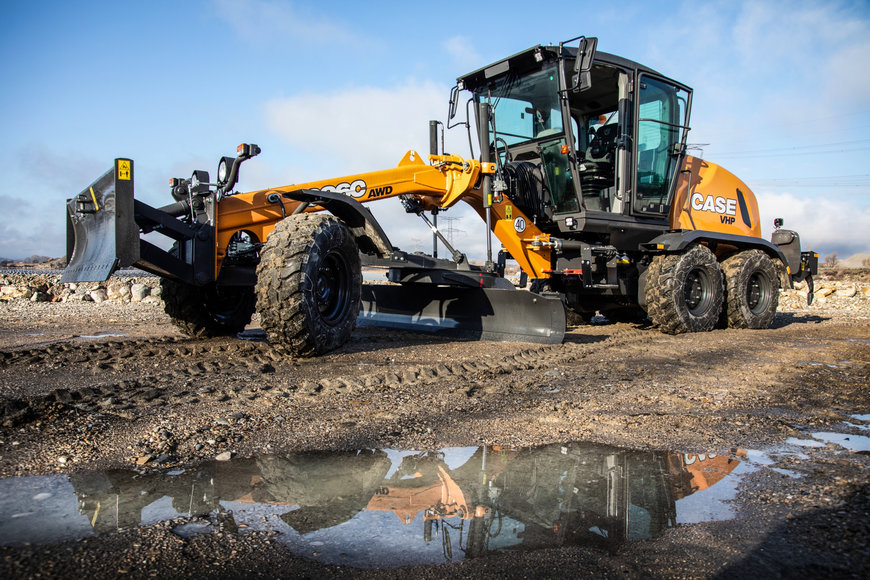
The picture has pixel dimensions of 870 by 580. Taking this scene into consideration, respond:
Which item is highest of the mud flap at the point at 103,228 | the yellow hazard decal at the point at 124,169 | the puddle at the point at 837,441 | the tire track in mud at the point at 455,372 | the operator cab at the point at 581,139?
the operator cab at the point at 581,139

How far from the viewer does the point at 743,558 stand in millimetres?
1988

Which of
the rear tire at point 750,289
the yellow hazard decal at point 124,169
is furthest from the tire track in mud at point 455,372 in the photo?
the rear tire at point 750,289

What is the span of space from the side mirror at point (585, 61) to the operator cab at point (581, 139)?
75cm

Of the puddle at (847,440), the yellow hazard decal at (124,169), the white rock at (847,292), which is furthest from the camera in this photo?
the white rock at (847,292)

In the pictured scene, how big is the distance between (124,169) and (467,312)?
4.36 metres

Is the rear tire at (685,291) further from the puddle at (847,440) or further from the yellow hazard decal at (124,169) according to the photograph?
the yellow hazard decal at (124,169)

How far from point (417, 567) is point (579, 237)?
7.19 meters

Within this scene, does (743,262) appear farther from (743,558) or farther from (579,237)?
(743,558)

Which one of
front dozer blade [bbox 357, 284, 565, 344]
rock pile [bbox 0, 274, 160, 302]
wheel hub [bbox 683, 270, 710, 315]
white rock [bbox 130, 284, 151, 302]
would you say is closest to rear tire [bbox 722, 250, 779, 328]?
wheel hub [bbox 683, 270, 710, 315]

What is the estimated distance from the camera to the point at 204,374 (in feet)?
15.9

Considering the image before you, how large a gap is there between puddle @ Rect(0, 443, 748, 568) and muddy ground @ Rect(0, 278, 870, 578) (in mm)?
106

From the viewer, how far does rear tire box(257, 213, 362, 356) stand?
526 cm

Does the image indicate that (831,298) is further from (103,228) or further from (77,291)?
(77,291)

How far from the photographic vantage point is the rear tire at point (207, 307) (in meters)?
6.95
